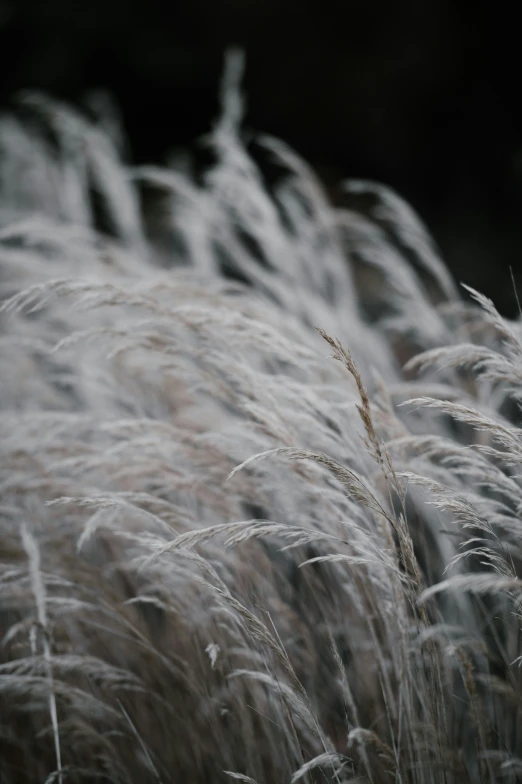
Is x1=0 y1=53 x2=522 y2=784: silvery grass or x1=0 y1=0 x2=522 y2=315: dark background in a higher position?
x1=0 y1=0 x2=522 y2=315: dark background

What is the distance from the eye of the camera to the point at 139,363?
196cm

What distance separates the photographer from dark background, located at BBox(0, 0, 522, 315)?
534cm

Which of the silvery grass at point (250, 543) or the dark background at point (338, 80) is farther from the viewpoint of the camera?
the dark background at point (338, 80)

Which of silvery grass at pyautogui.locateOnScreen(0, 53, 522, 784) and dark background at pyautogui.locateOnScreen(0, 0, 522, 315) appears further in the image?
dark background at pyautogui.locateOnScreen(0, 0, 522, 315)

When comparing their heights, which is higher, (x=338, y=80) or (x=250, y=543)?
(x=338, y=80)

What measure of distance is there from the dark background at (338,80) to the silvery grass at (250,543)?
3486 mm

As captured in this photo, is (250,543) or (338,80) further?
(338,80)

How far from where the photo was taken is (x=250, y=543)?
1513 millimetres

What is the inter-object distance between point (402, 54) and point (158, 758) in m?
5.97

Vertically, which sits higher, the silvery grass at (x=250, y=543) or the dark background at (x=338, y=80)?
the dark background at (x=338, y=80)

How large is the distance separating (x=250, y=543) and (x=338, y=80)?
5.60 meters

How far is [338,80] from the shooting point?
6.01 meters

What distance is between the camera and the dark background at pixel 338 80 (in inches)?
210

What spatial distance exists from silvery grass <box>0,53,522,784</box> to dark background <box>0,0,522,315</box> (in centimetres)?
349
